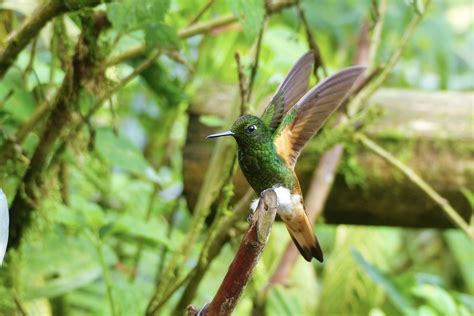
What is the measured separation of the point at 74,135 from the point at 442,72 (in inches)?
86.8

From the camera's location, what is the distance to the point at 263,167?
97 centimetres

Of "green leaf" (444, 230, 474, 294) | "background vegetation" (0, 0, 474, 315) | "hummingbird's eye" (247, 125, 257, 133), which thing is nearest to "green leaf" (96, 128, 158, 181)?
"background vegetation" (0, 0, 474, 315)

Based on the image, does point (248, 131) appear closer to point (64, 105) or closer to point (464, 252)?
point (64, 105)

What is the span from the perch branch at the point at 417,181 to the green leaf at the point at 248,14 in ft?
2.05

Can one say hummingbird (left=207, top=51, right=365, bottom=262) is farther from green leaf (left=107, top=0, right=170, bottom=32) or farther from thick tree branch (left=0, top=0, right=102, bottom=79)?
thick tree branch (left=0, top=0, right=102, bottom=79)


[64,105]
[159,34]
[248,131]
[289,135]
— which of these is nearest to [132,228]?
[64,105]

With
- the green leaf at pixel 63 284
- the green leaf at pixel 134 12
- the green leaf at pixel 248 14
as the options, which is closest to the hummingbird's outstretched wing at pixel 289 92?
the green leaf at pixel 248 14

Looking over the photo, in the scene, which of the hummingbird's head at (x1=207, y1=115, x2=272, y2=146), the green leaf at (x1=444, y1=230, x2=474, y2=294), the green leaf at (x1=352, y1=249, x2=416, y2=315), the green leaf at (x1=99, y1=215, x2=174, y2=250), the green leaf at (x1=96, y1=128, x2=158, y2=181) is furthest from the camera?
the green leaf at (x1=444, y1=230, x2=474, y2=294)

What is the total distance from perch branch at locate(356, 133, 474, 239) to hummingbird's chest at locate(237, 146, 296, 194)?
2.43 ft

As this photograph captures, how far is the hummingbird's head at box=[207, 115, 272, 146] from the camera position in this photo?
901mm

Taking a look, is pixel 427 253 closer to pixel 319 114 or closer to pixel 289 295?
pixel 289 295

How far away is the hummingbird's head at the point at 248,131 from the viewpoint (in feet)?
2.96

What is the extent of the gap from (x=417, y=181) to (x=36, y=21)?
0.94 metres

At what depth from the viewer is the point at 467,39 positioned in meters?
4.07
